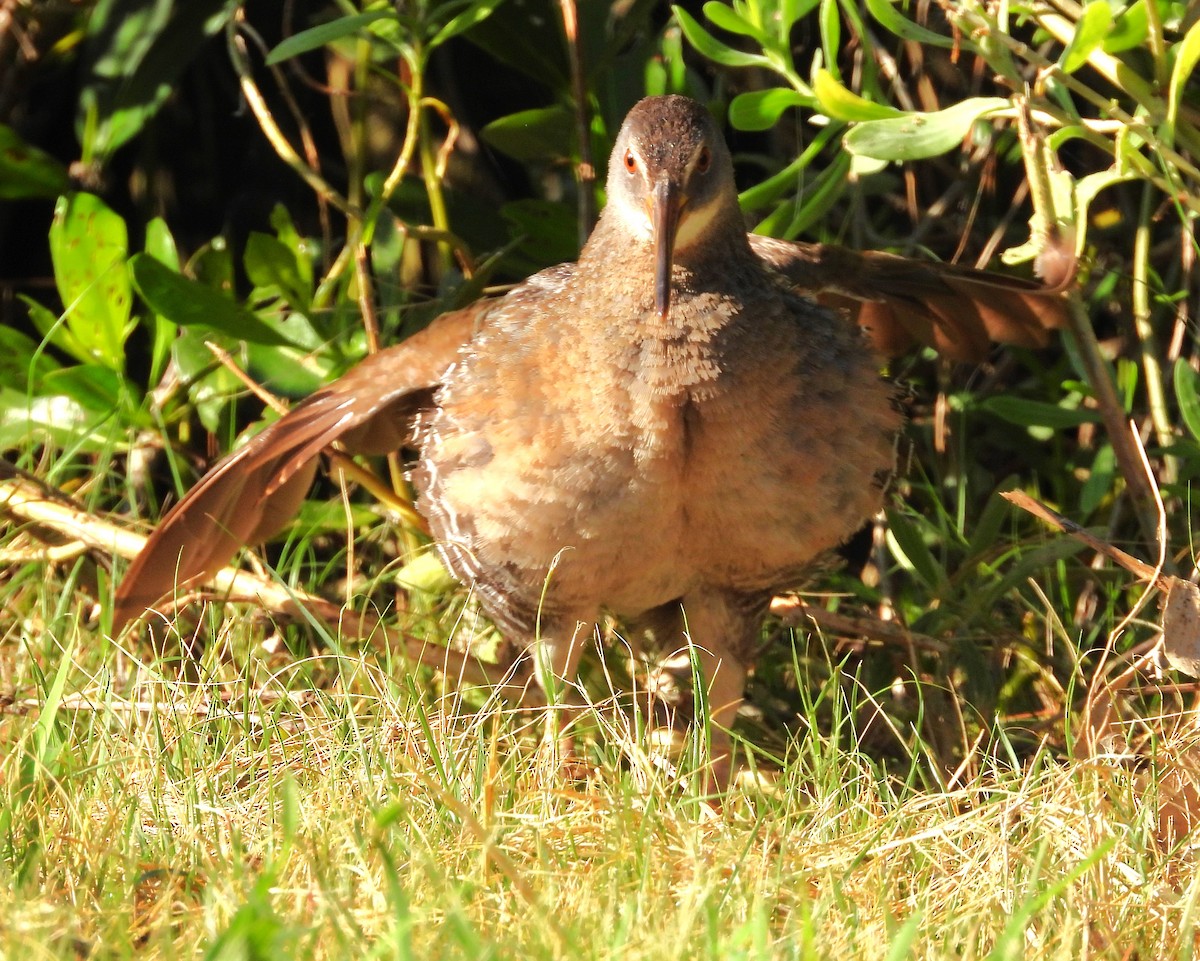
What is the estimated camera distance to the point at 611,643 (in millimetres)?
3805

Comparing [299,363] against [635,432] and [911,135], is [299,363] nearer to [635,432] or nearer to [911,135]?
[635,432]

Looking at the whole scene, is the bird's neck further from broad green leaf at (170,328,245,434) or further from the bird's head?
broad green leaf at (170,328,245,434)

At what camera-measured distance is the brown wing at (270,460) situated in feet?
11.1

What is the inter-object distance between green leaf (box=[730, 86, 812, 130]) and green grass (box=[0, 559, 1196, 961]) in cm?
124

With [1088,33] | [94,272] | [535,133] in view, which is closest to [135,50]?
[94,272]

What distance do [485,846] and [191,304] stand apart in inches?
81.9

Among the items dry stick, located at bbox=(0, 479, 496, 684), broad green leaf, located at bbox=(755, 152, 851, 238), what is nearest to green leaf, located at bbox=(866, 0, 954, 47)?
broad green leaf, located at bbox=(755, 152, 851, 238)

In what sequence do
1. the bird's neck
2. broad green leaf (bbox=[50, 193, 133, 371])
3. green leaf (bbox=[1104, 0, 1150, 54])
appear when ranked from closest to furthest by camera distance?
green leaf (bbox=[1104, 0, 1150, 54])
the bird's neck
broad green leaf (bbox=[50, 193, 133, 371])

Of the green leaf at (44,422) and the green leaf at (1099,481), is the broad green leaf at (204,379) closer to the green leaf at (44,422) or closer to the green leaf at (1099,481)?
the green leaf at (44,422)

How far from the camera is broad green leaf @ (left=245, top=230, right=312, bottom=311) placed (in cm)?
402

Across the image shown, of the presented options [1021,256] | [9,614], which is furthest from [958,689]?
[9,614]

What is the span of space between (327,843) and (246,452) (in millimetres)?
1217

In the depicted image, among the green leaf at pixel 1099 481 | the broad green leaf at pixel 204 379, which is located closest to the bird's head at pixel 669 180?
the green leaf at pixel 1099 481

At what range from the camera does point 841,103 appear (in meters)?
3.02
